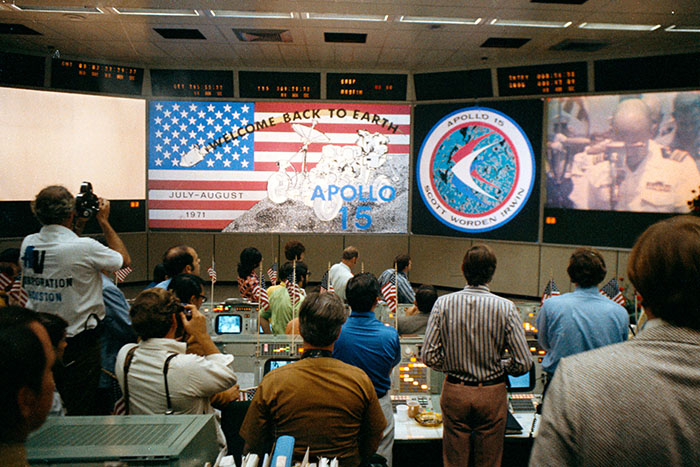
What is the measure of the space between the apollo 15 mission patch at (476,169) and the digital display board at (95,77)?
14.8 feet

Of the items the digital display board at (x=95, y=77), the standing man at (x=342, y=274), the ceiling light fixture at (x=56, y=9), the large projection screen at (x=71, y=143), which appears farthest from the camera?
the digital display board at (x=95, y=77)

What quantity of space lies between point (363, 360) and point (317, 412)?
2.18ft

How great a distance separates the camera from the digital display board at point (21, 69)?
20.2ft

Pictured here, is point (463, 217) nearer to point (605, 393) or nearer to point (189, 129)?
point (189, 129)

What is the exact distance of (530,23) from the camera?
5043 mm

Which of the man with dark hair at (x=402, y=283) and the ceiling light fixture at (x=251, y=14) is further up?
the ceiling light fixture at (x=251, y=14)

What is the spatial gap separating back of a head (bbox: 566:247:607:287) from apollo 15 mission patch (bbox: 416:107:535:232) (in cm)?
459

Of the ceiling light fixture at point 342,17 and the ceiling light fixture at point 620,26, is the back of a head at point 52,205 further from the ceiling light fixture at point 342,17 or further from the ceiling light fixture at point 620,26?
the ceiling light fixture at point 620,26

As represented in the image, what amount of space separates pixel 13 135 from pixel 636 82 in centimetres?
825

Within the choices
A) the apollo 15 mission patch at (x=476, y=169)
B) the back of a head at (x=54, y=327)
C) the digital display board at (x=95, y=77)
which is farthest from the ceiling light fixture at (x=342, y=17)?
the back of a head at (x=54, y=327)

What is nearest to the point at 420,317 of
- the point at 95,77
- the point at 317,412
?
the point at 317,412

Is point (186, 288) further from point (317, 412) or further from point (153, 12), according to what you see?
point (153, 12)

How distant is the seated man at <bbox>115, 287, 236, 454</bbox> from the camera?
5.14 ft

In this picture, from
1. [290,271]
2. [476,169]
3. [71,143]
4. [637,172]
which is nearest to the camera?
[290,271]
